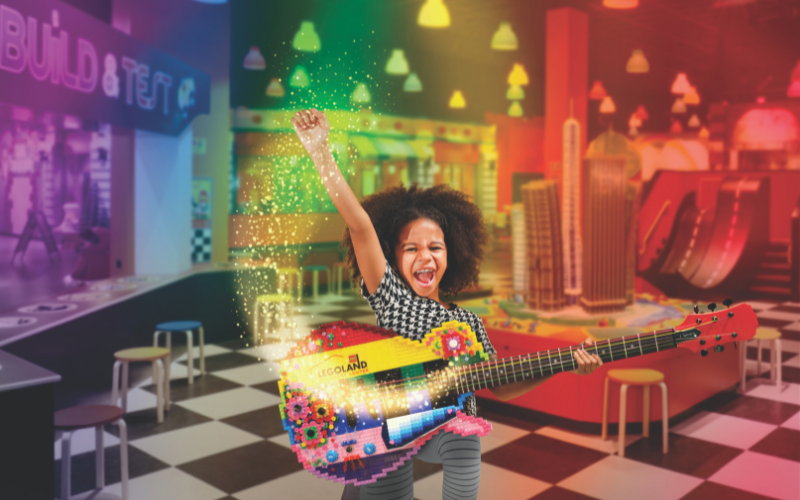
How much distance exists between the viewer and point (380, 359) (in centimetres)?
169

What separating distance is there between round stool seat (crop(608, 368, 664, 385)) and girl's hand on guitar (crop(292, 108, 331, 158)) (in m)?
2.50

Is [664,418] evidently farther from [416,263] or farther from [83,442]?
[83,442]

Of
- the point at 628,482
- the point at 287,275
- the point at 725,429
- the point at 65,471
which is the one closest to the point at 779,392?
the point at 725,429

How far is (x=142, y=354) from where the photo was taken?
396 centimetres

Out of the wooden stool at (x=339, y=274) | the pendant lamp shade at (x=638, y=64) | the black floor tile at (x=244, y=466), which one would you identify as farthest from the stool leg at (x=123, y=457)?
the pendant lamp shade at (x=638, y=64)

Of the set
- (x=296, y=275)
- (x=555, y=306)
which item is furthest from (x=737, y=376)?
(x=296, y=275)

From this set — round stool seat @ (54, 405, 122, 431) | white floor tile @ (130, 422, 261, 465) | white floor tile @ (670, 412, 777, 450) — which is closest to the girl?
round stool seat @ (54, 405, 122, 431)

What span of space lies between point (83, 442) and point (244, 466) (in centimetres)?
102

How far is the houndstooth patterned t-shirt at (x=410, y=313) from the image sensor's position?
1759mm

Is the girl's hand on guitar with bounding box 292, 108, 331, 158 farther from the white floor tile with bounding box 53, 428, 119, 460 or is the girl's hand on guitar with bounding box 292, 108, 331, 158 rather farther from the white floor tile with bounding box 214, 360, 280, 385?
the white floor tile with bounding box 214, 360, 280, 385

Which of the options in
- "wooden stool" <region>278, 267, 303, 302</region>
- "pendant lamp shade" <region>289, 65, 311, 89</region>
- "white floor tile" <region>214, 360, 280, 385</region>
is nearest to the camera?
"pendant lamp shade" <region>289, 65, 311, 89</region>

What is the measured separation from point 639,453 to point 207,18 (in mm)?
5961

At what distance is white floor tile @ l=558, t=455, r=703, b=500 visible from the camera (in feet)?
10.0

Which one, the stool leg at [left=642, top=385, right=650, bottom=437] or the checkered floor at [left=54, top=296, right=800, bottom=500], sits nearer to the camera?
the checkered floor at [left=54, top=296, right=800, bottom=500]
